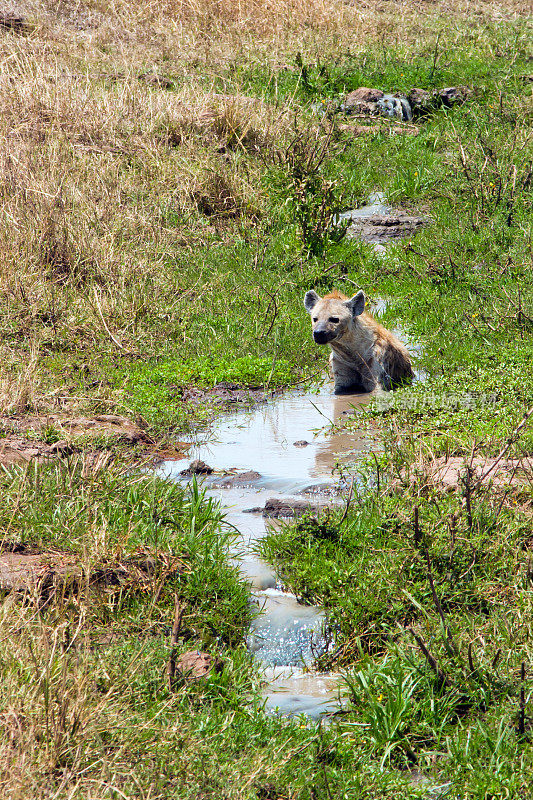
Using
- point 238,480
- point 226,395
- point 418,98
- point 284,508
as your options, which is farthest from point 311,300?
point 418,98

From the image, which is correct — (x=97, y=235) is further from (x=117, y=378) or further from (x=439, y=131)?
(x=439, y=131)

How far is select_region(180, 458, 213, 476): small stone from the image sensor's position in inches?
232

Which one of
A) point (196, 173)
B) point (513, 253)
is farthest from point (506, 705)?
point (196, 173)

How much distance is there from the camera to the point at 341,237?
11.0 meters

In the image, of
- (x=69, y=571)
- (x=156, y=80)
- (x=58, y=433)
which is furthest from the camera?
(x=156, y=80)

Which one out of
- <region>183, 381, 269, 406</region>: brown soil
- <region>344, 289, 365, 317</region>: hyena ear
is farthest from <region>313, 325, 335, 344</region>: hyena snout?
<region>183, 381, 269, 406</region>: brown soil

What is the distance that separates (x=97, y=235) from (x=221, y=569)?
20.8 feet

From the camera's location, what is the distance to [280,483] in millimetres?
5781

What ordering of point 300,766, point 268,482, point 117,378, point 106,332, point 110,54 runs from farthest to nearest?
point 110,54 < point 106,332 < point 117,378 < point 268,482 < point 300,766

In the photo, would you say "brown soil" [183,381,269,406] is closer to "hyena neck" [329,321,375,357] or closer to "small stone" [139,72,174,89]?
"hyena neck" [329,321,375,357]

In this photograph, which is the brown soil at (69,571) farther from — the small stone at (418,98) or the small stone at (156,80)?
the small stone at (418,98)

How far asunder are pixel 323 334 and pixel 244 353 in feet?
3.96

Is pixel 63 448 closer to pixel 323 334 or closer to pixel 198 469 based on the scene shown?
pixel 198 469

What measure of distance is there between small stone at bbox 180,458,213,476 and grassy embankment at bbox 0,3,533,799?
29.7 inches
